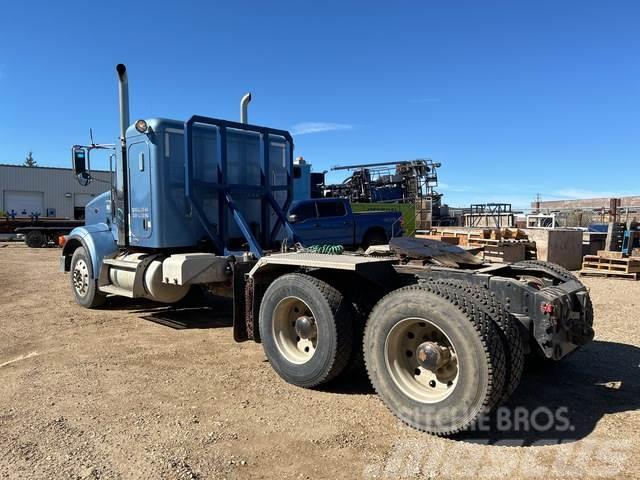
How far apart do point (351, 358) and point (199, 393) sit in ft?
4.64

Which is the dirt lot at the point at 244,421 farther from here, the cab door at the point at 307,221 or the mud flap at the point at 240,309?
the cab door at the point at 307,221

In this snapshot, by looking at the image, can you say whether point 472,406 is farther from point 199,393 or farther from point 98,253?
point 98,253

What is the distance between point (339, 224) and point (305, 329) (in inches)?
411

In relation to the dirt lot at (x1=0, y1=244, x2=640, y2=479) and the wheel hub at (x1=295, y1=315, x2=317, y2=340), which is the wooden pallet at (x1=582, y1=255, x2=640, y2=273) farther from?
the wheel hub at (x1=295, y1=315, x2=317, y2=340)

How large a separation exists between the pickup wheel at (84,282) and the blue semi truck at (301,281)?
0.03m

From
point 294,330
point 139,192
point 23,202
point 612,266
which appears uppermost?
point 23,202

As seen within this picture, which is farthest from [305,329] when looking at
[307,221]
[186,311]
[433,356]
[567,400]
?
[307,221]

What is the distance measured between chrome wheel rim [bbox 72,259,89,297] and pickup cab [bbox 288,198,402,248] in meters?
6.05

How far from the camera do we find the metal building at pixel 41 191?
4225cm

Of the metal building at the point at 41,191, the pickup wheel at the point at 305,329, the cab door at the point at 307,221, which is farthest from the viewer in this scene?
the metal building at the point at 41,191

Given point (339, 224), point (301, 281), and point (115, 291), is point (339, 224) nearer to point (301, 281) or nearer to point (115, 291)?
point (115, 291)

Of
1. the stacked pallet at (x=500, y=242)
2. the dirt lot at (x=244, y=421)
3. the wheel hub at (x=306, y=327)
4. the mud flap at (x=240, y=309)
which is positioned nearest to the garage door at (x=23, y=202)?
the stacked pallet at (x=500, y=242)

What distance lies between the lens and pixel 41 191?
143 ft

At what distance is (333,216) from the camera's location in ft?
49.4
